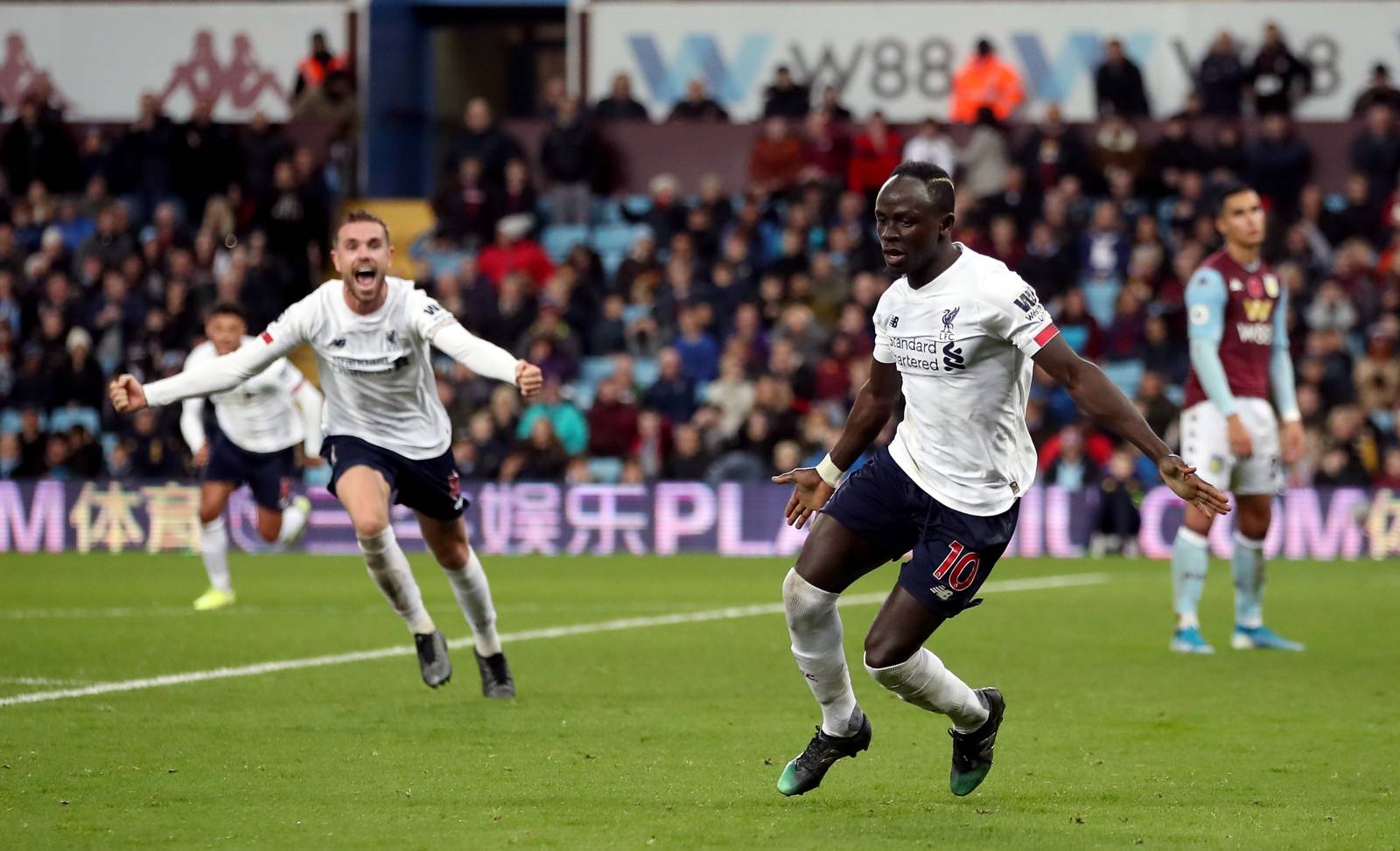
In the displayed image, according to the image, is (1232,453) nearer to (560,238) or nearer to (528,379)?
(528,379)

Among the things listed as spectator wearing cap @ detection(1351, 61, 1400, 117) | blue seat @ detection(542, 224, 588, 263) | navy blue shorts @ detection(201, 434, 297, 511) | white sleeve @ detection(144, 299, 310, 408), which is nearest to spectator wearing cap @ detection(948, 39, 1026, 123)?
spectator wearing cap @ detection(1351, 61, 1400, 117)

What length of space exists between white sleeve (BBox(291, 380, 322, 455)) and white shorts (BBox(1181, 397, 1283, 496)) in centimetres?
660

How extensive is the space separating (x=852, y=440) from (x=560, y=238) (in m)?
20.9

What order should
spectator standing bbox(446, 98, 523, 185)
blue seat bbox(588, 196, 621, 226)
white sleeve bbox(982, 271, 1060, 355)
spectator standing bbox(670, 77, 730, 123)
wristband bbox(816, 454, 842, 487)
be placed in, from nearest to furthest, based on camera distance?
white sleeve bbox(982, 271, 1060, 355)
wristband bbox(816, 454, 842, 487)
spectator standing bbox(446, 98, 523, 185)
spectator standing bbox(670, 77, 730, 123)
blue seat bbox(588, 196, 621, 226)

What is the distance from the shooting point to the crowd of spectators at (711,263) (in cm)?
2339

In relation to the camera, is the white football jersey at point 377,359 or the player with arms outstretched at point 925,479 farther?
the white football jersey at point 377,359

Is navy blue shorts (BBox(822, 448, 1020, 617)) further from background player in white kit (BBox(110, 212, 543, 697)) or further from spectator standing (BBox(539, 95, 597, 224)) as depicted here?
spectator standing (BBox(539, 95, 597, 224))

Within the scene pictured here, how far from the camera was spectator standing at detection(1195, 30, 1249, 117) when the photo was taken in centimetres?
2691

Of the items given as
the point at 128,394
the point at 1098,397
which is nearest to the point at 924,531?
the point at 1098,397

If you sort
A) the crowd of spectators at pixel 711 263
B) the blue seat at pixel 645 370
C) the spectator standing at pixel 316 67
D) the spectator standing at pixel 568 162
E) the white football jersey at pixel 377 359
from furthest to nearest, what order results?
the spectator standing at pixel 316 67 → the spectator standing at pixel 568 162 → the blue seat at pixel 645 370 → the crowd of spectators at pixel 711 263 → the white football jersey at pixel 377 359

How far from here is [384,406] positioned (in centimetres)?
1022

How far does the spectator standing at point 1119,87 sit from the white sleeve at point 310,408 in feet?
47.1

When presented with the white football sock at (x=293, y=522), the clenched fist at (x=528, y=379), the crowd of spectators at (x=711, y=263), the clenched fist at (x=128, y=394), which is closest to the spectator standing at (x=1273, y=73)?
the crowd of spectators at (x=711, y=263)

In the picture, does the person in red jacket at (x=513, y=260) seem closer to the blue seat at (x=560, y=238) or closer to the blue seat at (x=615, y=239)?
the blue seat at (x=560, y=238)
